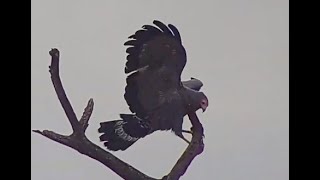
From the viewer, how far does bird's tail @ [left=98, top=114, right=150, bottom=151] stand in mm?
1485

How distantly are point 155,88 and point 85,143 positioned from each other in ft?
0.80

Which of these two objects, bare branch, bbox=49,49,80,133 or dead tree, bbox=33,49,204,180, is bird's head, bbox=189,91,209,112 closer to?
dead tree, bbox=33,49,204,180

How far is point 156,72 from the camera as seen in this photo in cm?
151

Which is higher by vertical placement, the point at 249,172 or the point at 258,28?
the point at 258,28

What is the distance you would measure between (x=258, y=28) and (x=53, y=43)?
573 mm

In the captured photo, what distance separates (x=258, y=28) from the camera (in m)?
1.55

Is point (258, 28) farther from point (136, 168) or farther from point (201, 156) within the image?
point (136, 168)

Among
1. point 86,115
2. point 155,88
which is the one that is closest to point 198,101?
point 155,88

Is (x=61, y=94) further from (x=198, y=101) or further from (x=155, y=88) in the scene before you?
(x=198, y=101)

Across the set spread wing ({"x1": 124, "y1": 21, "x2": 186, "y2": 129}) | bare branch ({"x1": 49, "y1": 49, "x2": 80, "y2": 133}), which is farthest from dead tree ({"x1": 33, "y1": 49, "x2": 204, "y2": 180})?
spread wing ({"x1": 124, "y1": 21, "x2": 186, "y2": 129})

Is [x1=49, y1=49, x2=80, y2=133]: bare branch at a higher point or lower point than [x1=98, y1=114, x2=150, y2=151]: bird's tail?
higher

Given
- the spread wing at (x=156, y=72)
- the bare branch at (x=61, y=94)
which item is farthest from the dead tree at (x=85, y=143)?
the spread wing at (x=156, y=72)

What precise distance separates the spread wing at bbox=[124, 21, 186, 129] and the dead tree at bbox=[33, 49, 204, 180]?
0.12 meters
